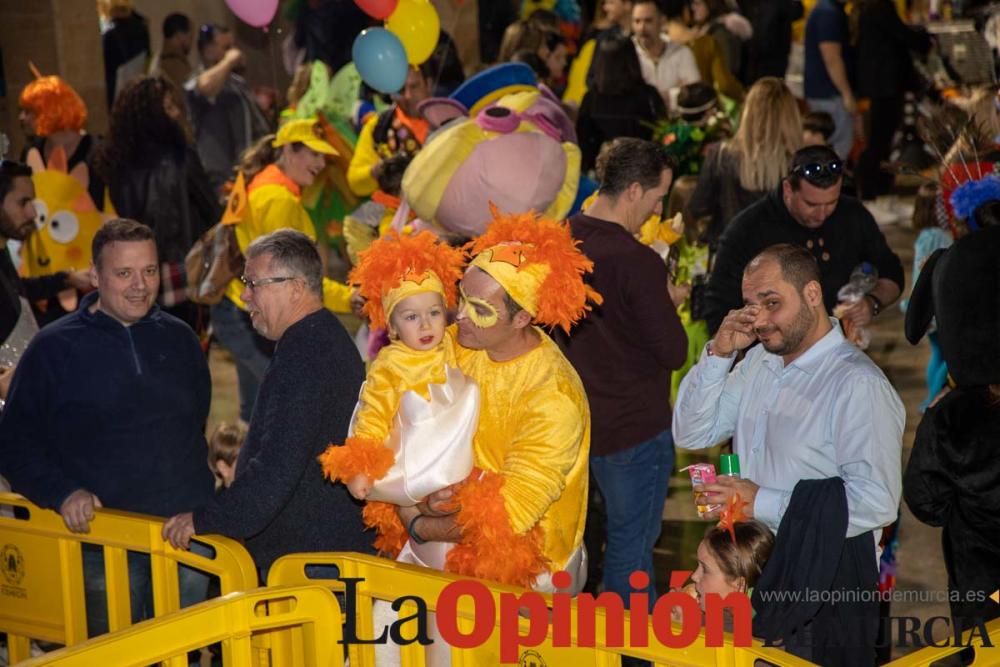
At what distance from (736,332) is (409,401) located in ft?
3.03

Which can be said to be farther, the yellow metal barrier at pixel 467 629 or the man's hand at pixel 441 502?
the man's hand at pixel 441 502

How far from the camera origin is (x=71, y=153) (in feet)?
25.3

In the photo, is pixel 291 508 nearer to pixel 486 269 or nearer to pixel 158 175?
pixel 486 269

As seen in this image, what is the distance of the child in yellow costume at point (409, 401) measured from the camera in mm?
3736

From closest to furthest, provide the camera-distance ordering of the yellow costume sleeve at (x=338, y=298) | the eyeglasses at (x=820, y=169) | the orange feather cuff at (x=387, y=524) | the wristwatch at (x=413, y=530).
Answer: the wristwatch at (x=413, y=530)
the orange feather cuff at (x=387, y=524)
the eyeglasses at (x=820, y=169)
the yellow costume sleeve at (x=338, y=298)

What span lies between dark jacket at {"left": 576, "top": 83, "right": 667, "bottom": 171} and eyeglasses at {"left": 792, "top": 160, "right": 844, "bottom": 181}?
4.07 m

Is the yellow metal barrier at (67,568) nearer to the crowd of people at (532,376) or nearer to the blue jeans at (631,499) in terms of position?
the crowd of people at (532,376)

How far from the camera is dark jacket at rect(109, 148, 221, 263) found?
7.45 metres

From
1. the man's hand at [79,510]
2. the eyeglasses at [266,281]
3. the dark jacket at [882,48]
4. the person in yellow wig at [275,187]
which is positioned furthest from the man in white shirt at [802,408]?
the dark jacket at [882,48]

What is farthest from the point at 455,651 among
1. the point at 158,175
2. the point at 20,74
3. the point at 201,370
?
the point at 20,74

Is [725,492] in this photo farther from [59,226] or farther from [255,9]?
[255,9]

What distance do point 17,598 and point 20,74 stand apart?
21.8ft

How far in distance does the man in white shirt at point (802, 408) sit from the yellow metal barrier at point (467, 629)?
28.8 inches

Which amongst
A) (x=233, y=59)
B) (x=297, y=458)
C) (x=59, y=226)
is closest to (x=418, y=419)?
(x=297, y=458)
